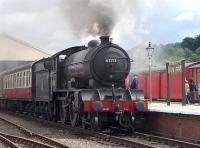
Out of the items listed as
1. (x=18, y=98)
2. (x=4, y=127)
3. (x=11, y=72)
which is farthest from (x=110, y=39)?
(x=11, y=72)

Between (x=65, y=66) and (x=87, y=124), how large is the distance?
3.11 metres

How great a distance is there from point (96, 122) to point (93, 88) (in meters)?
1.43

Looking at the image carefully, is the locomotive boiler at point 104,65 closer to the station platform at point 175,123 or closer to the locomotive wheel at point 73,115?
the locomotive wheel at point 73,115

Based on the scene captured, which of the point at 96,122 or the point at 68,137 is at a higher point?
the point at 96,122

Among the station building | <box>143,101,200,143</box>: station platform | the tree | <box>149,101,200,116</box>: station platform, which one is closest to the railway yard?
<box>143,101,200,143</box>: station platform

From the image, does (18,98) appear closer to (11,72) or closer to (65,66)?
(11,72)

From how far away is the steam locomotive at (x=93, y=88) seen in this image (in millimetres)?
14734

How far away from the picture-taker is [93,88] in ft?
51.0

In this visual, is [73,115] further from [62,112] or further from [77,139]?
[77,139]

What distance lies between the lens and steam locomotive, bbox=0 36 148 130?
48.3ft

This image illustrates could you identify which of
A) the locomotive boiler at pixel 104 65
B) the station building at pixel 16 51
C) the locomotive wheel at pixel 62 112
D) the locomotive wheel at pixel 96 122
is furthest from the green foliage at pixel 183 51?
the locomotive wheel at pixel 96 122

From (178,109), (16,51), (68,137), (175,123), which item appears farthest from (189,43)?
(68,137)

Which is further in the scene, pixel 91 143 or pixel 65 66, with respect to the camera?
pixel 65 66

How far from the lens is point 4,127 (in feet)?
61.2
